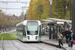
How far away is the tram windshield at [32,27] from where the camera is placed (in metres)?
32.5

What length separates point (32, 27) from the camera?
3253cm

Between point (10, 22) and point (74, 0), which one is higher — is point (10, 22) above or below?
below

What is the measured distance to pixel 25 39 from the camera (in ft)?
107

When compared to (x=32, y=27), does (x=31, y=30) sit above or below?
below

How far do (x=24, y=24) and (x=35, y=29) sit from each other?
1.56m

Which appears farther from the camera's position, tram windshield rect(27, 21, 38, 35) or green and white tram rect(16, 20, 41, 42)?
tram windshield rect(27, 21, 38, 35)

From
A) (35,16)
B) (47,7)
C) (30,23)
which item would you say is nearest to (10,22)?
(35,16)

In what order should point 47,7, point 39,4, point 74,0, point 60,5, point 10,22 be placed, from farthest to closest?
point 10,22 → point 39,4 → point 47,7 → point 60,5 → point 74,0

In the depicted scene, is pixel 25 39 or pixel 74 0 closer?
pixel 74 0

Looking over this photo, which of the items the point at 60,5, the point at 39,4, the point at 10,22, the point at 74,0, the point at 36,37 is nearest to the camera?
the point at 74,0

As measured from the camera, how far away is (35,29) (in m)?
32.6

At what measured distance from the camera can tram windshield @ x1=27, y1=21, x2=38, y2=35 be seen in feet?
107

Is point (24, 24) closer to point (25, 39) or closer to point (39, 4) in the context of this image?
point (25, 39)

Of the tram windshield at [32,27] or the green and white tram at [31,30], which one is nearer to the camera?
the green and white tram at [31,30]
